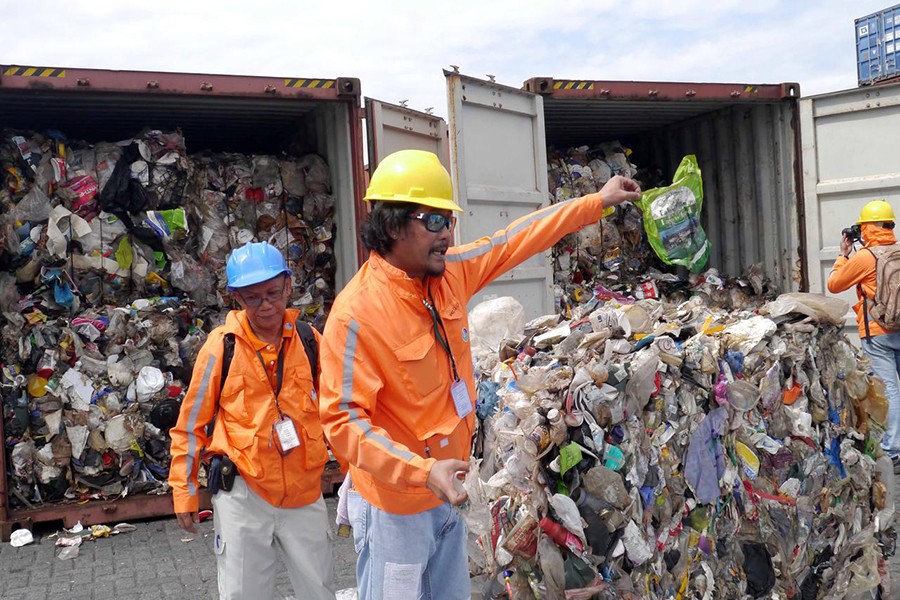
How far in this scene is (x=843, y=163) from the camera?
21.0ft

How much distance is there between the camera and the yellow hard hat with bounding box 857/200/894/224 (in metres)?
5.76

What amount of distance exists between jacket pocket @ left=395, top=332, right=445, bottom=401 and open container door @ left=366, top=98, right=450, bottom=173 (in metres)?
3.28

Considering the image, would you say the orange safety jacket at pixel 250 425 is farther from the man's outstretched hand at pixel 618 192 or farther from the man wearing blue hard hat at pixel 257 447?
the man's outstretched hand at pixel 618 192

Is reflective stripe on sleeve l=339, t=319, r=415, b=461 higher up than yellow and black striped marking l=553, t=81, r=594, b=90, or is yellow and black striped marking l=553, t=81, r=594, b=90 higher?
yellow and black striped marking l=553, t=81, r=594, b=90

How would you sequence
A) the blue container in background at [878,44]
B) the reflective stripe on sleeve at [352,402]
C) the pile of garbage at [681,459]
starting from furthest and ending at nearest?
the blue container in background at [878,44] → the pile of garbage at [681,459] → the reflective stripe on sleeve at [352,402]

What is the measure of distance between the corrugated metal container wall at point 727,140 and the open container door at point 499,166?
0.36 meters

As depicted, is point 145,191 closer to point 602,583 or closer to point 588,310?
point 588,310

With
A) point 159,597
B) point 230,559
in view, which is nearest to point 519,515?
point 230,559

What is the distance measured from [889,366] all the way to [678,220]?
183cm

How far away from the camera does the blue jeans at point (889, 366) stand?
18.9 ft

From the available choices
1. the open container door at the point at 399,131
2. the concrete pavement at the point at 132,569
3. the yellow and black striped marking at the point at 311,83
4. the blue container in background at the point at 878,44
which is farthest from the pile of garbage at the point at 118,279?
the blue container in background at the point at 878,44

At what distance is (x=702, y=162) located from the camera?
7.50 metres

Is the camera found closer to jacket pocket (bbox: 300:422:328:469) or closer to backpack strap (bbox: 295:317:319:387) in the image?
backpack strap (bbox: 295:317:319:387)

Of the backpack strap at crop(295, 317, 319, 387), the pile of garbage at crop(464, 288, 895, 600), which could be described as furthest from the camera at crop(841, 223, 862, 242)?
the backpack strap at crop(295, 317, 319, 387)
